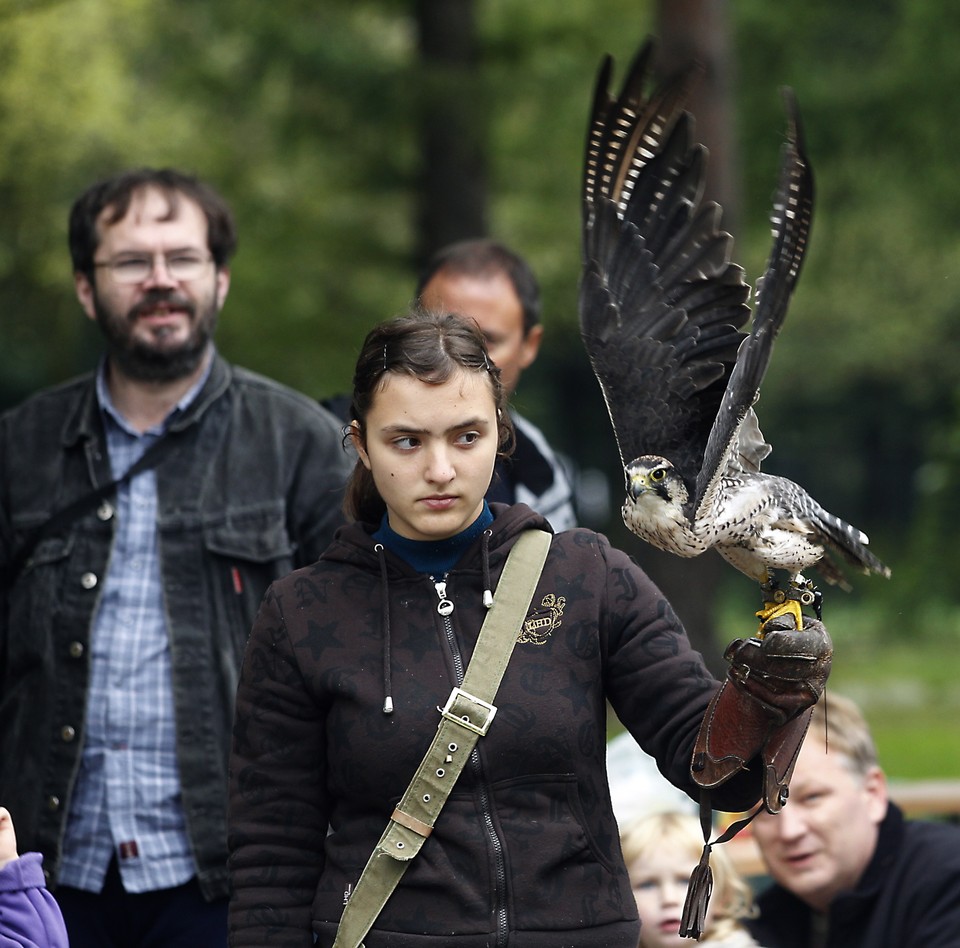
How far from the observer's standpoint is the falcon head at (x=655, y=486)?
7.71ft

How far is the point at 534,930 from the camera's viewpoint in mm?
2113

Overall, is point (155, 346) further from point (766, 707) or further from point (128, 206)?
point (766, 707)

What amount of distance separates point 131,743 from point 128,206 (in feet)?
3.92

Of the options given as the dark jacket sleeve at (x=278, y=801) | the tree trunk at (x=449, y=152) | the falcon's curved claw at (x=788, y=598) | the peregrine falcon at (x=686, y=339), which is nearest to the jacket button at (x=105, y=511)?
the dark jacket sleeve at (x=278, y=801)

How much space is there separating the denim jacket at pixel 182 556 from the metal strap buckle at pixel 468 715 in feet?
3.39

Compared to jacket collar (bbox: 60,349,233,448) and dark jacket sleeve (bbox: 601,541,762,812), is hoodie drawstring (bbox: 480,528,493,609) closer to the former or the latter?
dark jacket sleeve (bbox: 601,541,762,812)

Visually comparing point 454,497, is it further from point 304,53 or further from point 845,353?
point 845,353

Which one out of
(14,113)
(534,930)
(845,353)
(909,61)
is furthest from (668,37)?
(845,353)

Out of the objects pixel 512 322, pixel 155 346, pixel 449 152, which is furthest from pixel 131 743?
pixel 449 152

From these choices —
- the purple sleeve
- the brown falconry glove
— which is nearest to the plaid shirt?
the purple sleeve

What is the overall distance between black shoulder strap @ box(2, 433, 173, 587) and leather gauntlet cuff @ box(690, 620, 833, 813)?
1.54m

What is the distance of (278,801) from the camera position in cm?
225

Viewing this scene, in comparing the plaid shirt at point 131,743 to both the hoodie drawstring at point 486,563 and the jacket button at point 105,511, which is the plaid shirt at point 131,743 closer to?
the jacket button at point 105,511

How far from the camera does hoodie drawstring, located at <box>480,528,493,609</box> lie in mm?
2229
